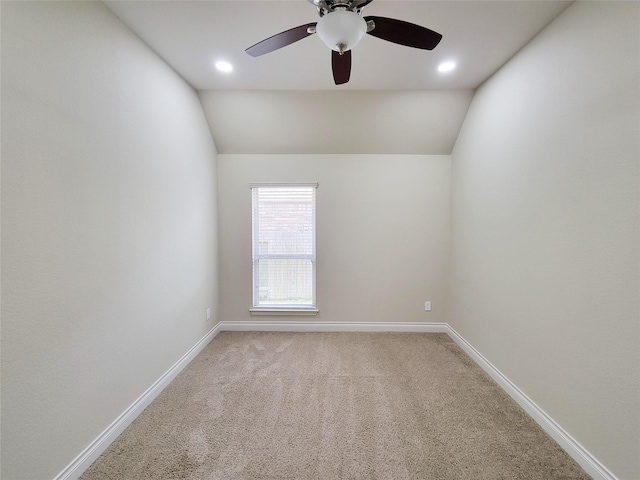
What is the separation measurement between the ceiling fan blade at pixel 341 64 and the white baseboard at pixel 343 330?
2705 mm

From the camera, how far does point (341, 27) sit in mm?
1223

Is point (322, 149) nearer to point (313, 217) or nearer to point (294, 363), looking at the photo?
point (313, 217)

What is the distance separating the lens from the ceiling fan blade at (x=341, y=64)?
5.20 feet

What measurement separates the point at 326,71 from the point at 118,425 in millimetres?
3212

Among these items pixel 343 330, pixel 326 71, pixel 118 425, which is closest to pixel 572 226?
pixel 326 71

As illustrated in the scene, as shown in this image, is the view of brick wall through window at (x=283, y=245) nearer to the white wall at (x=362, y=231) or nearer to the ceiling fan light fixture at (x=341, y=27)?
the white wall at (x=362, y=231)

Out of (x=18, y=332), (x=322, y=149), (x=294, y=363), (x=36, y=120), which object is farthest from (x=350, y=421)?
(x=322, y=149)

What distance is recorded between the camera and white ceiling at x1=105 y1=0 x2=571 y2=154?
175 cm

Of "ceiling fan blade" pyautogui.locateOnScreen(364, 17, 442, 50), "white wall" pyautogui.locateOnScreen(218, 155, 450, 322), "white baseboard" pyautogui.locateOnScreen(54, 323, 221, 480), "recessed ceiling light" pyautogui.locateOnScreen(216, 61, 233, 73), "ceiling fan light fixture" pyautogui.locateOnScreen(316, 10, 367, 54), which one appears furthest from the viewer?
"white wall" pyautogui.locateOnScreen(218, 155, 450, 322)

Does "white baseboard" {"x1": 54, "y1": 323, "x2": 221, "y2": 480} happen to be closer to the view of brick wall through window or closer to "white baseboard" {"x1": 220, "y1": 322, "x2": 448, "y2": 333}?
"white baseboard" {"x1": 220, "y1": 322, "x2": 448, "y2": 333}

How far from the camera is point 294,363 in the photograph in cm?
276

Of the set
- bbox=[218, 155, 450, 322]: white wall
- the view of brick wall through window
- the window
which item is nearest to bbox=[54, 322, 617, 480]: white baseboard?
bbox=[218, 155, 450, 322]: white wall

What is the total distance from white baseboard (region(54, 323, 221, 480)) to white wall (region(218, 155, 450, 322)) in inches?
45.0

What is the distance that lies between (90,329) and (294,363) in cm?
176
